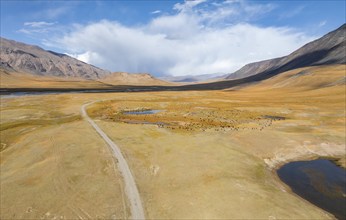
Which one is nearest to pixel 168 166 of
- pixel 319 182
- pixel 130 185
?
pixel 130 185

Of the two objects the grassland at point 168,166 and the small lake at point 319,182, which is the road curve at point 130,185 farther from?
the small lake at point 319,182

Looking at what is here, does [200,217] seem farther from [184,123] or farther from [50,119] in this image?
[50,119]

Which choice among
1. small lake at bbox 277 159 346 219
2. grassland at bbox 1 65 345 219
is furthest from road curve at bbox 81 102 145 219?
small lake at bbox 277 159 346 219

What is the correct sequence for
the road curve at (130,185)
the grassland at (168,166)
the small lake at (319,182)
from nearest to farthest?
1. the road curve at (130,185)
2. the grassland at (168,166)
3. the small lake at (319,182)

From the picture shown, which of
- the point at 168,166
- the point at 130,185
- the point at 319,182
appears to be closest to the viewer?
the point at 130,185

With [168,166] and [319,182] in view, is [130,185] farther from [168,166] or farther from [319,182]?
[319,182]

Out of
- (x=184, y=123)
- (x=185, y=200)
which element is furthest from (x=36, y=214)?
(x=184, y=123)

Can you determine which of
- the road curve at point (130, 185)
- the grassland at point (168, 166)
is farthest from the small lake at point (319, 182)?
the road curve at point (130, 185)

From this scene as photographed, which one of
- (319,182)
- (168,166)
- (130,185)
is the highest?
(168,166)

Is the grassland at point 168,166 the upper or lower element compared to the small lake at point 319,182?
upper

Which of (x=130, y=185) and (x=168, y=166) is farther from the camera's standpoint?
(x=168, y=166)
